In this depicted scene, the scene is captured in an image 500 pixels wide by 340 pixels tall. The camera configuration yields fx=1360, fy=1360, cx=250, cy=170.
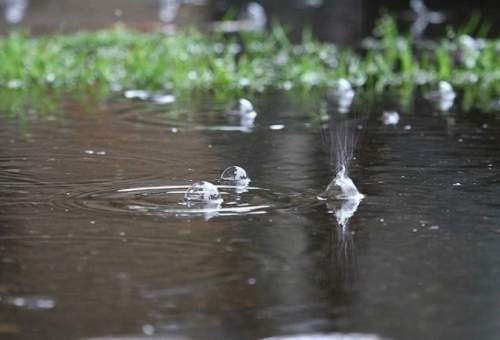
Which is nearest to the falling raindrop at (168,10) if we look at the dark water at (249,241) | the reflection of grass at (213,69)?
the reflection of grass at (213,69)

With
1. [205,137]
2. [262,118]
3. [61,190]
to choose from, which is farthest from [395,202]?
[262,118]

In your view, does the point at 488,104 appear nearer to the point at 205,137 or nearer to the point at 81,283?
the point at 205,137

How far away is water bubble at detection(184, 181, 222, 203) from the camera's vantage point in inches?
207

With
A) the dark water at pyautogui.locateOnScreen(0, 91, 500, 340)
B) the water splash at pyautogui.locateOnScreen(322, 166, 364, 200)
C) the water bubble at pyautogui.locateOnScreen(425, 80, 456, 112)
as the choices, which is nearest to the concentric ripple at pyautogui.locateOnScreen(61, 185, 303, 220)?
the dark water at pyautogui.locateOnScreen(0, 91, 500, 340)

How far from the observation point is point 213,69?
10625mm

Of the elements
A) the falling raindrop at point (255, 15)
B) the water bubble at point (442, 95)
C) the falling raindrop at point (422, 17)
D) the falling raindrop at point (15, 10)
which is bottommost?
the water bubble at point (442, 95)

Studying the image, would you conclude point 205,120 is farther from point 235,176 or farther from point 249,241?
point 249,241

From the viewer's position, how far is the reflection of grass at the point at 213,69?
994 centimetres

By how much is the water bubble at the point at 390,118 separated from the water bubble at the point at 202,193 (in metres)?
2.89

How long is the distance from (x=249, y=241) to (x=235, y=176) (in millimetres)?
1127

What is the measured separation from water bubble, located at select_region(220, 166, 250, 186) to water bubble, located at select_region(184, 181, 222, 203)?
1.25ft

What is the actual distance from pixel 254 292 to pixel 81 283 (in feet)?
1.70

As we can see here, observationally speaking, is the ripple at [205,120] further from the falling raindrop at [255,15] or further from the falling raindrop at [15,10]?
the falling raindrop at [15,10]

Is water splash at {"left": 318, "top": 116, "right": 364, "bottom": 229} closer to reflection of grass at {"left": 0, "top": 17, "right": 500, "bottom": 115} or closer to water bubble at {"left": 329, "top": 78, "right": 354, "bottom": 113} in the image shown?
water bubble at {"left": 329, "top": 78, "right": 354, "bottom": 113}
